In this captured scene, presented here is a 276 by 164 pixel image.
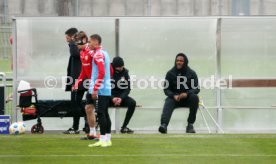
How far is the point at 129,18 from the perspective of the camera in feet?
61.9

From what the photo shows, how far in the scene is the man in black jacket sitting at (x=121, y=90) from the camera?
17.5 meters

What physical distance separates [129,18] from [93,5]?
5957 millimetres

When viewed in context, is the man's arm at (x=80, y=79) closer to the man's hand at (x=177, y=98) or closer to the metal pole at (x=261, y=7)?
the man's hand at (x=177, y=98)

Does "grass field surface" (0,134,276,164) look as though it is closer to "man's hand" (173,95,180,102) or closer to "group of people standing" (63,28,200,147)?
"group of people standing" (63,28,200,147)

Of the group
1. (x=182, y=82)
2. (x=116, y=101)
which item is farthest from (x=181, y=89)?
(x=116, y=101)

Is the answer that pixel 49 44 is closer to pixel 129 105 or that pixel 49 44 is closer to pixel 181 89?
pixel 129 105

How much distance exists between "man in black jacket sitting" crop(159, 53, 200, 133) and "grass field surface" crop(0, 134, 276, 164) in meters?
1.70

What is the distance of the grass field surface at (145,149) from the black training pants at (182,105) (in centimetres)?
156

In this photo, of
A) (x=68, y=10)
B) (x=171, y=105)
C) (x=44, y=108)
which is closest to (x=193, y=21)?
(x=171, y=105)

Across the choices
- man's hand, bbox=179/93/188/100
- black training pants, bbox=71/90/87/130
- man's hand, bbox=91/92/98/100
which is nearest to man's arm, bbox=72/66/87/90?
black training pants, bbox=71/90/87/130

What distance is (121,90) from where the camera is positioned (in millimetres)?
17703

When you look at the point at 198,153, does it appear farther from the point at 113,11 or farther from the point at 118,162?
the point at 113,11

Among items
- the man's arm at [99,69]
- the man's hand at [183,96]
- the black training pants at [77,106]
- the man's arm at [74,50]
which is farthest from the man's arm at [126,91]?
the man's arm at [99,69]

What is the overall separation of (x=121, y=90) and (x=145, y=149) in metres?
4.24
